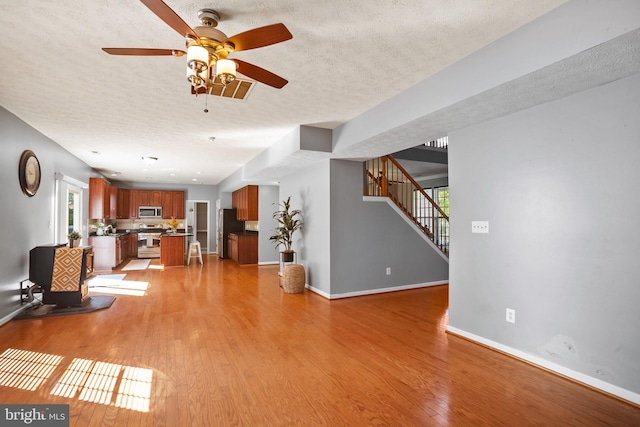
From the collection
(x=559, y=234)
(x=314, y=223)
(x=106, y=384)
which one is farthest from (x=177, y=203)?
→ (x=559, y=234)

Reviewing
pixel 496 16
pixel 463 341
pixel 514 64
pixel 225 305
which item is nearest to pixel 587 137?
pixel 514 64

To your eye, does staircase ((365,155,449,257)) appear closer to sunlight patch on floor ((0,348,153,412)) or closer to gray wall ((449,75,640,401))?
gray wall ((449,75,640,401))

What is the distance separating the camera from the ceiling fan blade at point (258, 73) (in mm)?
2191

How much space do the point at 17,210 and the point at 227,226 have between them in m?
6.64

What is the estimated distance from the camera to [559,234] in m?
2.87

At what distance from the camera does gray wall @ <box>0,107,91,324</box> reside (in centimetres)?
407

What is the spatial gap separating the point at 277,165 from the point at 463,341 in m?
4.01

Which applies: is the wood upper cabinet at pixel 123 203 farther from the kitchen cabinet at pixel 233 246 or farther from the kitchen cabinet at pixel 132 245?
the kitchen cabinet at pixel 233 246

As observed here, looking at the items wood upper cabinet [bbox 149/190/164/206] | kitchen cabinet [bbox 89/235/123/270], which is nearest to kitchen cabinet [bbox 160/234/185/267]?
kitchen cabinet [bbox 89/235/123/270]

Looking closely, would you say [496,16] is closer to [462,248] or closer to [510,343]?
[462,248]

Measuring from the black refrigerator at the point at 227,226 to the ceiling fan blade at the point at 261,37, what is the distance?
9.30 meters

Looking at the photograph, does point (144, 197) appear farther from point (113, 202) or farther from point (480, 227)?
point (480, 227)

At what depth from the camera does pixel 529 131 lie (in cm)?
311

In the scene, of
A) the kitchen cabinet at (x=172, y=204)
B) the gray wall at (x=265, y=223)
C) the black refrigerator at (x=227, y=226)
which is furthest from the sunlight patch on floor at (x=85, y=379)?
the kitchen cabinet at (x=172, y=204)
